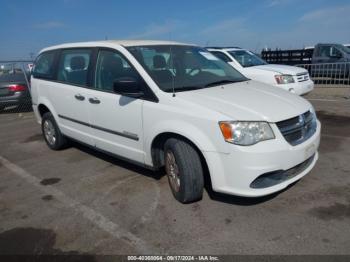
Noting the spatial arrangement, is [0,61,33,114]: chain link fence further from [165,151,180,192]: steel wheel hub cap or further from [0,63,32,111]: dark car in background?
[165,151,180,192]: steel wheel hub cap

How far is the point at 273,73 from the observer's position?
8680mm

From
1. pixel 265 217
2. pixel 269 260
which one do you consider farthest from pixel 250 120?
pixel 269 260

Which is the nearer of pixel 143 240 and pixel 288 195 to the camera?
pixel 143 240

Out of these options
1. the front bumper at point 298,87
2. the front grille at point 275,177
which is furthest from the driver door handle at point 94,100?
the front bumper at point 298,87

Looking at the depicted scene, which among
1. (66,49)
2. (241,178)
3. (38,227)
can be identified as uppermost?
(66,49)

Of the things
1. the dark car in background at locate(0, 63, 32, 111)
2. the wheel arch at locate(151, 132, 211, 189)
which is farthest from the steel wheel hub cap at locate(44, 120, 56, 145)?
the dark car in background at locate(0, 63, 32, 111)

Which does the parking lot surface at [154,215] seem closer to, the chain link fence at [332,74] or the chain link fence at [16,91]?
the chain link fence at [16,91]

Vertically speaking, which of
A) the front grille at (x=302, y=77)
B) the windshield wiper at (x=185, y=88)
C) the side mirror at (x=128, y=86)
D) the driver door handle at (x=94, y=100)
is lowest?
the front grille at (x=302, y=77)

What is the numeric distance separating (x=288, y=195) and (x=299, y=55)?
54.2ft

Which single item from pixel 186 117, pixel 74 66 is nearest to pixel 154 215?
pixel 186 117

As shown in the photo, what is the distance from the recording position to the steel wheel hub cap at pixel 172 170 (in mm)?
3604

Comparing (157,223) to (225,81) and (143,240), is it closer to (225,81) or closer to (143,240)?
(143,240)

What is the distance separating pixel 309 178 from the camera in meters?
4.12

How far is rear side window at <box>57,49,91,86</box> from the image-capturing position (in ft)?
15.4
